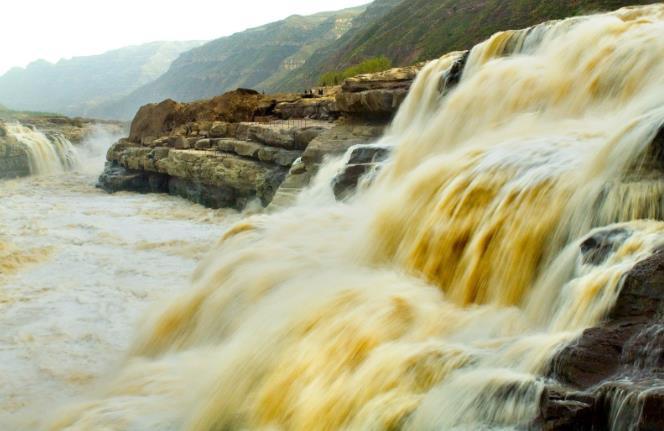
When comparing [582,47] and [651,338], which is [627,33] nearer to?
[582,47]

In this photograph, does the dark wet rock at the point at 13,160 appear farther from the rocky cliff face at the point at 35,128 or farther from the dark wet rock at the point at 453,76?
the dark wet rock at the point at 453,76

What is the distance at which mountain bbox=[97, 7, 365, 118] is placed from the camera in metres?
135

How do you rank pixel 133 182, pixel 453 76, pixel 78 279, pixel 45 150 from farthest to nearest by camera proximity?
pixel 45 150 < pixel 133 182 < pixel 453 76 < pixel 78 279

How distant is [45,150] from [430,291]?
26.3m

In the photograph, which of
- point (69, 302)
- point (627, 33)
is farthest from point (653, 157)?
point (69, 302)

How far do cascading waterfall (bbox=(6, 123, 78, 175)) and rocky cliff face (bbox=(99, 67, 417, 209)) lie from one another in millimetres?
4428

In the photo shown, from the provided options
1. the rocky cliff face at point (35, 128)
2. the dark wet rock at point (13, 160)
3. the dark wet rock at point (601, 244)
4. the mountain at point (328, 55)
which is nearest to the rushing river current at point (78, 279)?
the dark wet rock at point (601, 244)

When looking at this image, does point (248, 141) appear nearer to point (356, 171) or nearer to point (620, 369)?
point (356, 171)

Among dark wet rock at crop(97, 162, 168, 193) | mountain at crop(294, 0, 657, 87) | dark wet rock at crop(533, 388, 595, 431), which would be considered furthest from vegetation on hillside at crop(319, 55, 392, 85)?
dark wet rock at crop(533, 388, 595, 431)

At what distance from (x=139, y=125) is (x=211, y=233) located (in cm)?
1405

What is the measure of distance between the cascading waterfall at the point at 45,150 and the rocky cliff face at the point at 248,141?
14.5 feet

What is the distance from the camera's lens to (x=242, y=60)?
149 m

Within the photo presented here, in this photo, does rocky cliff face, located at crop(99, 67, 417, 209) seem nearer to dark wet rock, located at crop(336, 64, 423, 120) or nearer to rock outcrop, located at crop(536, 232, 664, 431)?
dark wet rock, located at crop(336, 64, 423, 120)

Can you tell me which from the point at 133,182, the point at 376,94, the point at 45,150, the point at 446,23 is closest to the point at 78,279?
the point at 376,94
